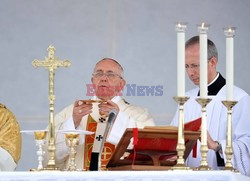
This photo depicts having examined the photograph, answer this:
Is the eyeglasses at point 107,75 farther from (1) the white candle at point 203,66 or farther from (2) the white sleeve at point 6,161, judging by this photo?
(1) the white candle at point 203,66

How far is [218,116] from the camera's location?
7.77 metres

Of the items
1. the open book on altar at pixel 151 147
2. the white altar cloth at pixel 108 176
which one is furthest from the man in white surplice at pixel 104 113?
the white altar cloth at pixel 108 176

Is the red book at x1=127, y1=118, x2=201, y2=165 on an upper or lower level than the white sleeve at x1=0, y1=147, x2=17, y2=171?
upper

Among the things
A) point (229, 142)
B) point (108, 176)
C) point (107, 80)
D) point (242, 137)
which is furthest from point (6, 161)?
point (242, 137)

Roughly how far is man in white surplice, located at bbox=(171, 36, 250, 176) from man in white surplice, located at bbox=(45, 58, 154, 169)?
0.36 m

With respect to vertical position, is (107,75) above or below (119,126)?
above

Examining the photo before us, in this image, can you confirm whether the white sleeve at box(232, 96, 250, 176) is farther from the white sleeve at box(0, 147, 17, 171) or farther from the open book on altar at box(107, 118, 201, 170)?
the white sleeve at box(0, 147, 17, 171)

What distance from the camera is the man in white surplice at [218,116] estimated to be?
7.24 m

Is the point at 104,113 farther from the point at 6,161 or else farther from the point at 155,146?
the point at 155,146

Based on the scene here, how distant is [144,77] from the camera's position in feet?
32.5

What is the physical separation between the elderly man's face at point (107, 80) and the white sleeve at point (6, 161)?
140 centimetres

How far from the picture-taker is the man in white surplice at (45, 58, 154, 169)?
24.7ft

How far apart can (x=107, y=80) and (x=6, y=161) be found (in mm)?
1565

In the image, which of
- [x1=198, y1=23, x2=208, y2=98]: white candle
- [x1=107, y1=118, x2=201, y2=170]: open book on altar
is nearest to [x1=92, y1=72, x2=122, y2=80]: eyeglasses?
[x1=107, y1=118, x2=201, y2=170]: open book on altar
